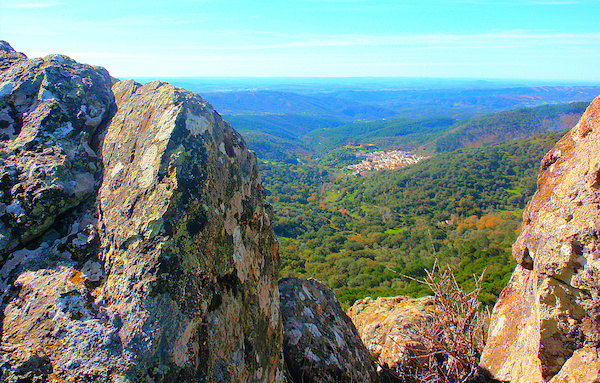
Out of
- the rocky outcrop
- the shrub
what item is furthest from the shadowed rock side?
the rocky outcrop

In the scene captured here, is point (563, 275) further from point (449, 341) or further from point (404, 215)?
point (404, 215)

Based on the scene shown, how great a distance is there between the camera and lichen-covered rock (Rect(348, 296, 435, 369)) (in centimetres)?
601

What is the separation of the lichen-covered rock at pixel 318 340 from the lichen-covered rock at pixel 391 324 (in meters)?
0.76

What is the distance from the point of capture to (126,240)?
2.89m

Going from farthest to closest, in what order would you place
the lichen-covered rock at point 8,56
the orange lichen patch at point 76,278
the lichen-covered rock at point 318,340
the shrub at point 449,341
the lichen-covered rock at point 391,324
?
the lichen-covered rock at point 391,324
the shrub at point 449,341
the lichen-covered rock at point 318,340
the lichen-covered rock at point 8,56
the orange lichen patch at point 76,278

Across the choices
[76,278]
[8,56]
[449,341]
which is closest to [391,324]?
[449,341]

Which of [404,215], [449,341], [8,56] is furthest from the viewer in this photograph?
[404,215]

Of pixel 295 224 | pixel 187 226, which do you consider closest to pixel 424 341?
pixel 187 226

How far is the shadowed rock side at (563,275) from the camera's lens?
10.6 ft

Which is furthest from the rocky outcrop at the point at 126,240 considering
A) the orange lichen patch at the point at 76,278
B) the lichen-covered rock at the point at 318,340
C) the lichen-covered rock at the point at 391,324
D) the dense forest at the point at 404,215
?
the dense forest at the point at 404,215

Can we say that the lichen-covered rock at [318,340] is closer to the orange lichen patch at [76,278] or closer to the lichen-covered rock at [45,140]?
the orange lichen patch at [76,278]

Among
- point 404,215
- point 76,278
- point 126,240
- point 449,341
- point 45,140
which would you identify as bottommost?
point 404,215

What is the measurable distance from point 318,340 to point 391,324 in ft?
10.3

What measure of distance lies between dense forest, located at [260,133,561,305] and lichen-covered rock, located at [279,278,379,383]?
30.3 m
